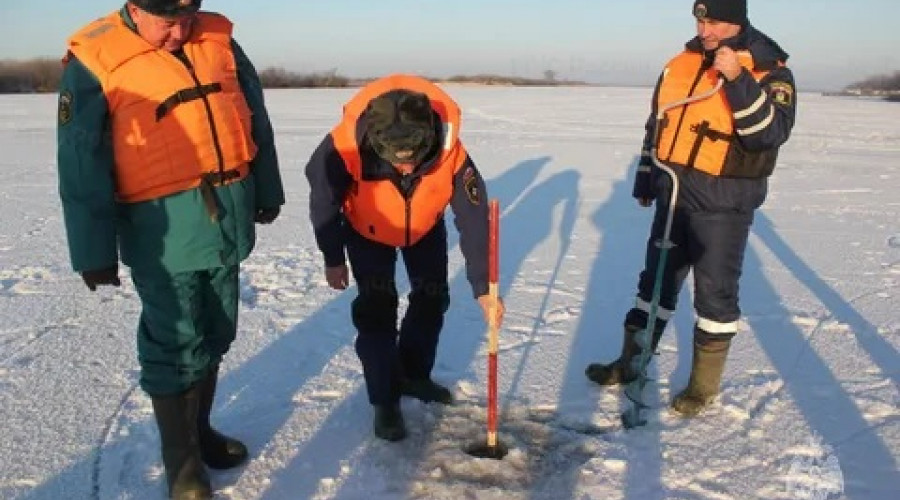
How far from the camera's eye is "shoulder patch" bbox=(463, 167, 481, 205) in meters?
3.41

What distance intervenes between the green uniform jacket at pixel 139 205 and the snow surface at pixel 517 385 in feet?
3.42

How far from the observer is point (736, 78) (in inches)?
124

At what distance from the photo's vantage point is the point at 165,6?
267 cm

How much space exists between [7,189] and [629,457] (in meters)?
9.38

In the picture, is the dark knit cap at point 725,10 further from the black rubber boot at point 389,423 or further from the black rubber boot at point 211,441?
the black rubber boot at point 211,441

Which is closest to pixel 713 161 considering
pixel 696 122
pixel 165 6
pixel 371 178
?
pixel 696 122

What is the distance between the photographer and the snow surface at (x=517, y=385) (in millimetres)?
3283

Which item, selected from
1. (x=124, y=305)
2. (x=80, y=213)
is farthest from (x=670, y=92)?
(x=124, y=305)

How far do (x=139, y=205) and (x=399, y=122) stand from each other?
105cm

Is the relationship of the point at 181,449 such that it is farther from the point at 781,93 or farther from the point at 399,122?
the point at 781,93

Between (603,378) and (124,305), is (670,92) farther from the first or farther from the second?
(124,305)

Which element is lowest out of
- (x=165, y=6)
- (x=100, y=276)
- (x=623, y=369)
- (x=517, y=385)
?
(x=517, y=385)

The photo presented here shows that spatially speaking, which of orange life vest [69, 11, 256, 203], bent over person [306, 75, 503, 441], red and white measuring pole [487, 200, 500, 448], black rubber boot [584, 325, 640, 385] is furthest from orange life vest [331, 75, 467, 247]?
black rubber boot [584, 325, 640, 385]

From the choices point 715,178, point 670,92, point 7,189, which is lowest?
point 7,189
